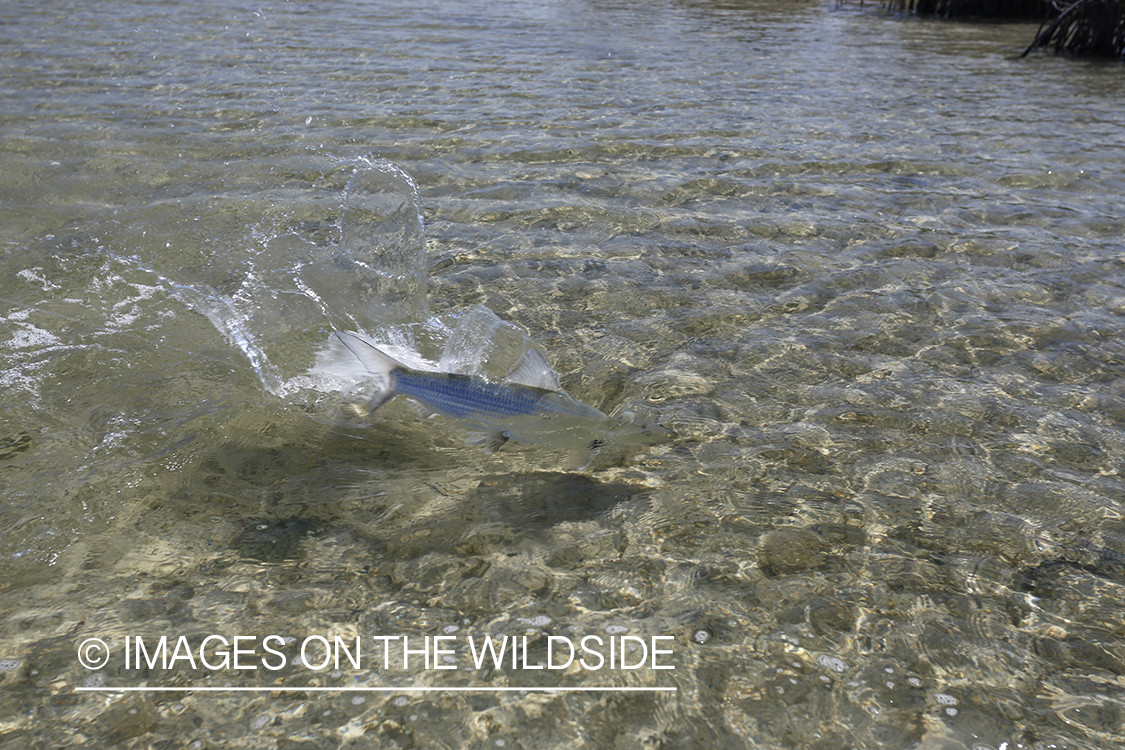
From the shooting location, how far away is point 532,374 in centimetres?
382

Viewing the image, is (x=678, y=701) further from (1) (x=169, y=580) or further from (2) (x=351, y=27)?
(2) (x=351, y=27)

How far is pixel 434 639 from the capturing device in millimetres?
3047

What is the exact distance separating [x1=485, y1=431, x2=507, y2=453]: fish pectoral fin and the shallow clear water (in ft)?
0.38

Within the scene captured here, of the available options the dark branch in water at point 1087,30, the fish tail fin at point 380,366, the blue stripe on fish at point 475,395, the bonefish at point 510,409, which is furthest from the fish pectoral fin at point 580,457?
the dark branch in water at point 1087,30

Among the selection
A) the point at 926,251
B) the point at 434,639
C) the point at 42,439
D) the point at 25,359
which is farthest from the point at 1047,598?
the point at 25,359

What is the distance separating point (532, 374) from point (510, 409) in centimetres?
26

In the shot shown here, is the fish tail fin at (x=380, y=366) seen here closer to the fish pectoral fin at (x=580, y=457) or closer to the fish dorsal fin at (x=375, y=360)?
the fish dorsal fin at (x=375, y=360)

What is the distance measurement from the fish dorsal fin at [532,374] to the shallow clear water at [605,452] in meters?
0.50

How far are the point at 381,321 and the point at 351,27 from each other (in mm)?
13814

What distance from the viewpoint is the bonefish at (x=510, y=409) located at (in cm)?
361

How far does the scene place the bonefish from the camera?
11.9ft

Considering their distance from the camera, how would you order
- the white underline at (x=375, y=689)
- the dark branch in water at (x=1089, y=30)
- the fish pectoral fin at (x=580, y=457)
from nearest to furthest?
the white underline at (x=375, y=689) → the fish pectoral fin at (x=580, y=457) → the dark branch in water at (x=1089, y=30)

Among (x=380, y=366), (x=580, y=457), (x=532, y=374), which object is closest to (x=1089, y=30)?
(x=580, y=457)

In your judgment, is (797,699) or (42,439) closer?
(797,699)
